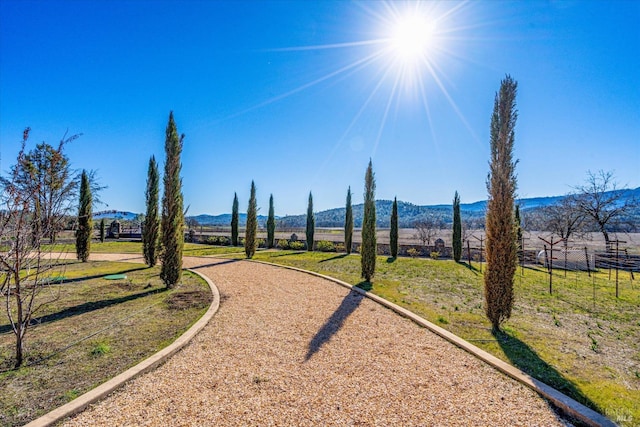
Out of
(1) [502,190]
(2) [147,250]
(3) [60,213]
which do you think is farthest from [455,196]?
(3) [60,213]

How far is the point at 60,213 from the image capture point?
13.5 feet

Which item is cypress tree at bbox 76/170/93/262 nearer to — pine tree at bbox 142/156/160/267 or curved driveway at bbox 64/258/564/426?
pine tree at bbox 142/156/160/267

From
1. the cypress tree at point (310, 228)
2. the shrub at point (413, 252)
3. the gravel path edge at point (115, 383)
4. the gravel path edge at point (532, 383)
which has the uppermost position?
the cypress tree at point (310, 228)

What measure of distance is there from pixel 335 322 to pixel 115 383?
3.75 meters

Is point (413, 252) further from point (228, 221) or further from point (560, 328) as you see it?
point (228, 221)

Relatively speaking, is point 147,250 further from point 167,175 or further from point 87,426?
point 87,426

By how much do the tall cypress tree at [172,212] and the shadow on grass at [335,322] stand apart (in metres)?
5.32

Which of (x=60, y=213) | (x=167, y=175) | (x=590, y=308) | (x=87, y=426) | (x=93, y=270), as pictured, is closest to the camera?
(x=87, y=426)

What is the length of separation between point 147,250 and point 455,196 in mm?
17767

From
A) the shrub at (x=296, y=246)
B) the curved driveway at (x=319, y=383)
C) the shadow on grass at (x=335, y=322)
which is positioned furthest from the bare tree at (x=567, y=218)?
the curved driveway at (x=319, y=383)

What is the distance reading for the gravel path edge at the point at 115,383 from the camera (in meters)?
2.82

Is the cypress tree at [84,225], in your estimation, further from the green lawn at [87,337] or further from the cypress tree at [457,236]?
the cypress tree at [457,236]

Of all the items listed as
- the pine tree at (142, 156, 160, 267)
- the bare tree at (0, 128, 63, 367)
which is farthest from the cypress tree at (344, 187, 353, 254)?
the bare tree at (0, 128, 63, 367)

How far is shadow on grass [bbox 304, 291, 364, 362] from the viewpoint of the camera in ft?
15.8
